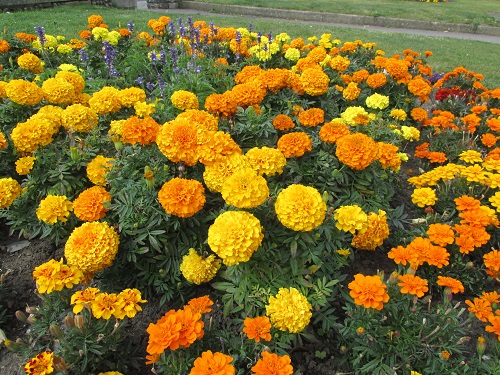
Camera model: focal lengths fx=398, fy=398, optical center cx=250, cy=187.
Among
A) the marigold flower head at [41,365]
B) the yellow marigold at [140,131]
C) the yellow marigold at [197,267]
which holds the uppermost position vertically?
the yellow marigold at [140,131]

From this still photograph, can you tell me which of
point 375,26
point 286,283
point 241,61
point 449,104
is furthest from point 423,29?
point 286,283

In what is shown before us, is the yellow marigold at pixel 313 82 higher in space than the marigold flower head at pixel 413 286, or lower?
higher

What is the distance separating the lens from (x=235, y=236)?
195 cm

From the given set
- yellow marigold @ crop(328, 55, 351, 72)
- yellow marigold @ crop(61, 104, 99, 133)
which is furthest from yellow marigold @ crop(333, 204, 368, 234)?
yellow marigold @ crop(328, 55, 351, 72)

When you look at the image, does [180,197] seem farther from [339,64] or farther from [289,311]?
[339,64]

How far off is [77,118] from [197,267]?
151 cm

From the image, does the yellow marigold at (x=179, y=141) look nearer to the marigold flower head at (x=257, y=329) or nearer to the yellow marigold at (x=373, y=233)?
the marigold flower head at (x=257, y=329)

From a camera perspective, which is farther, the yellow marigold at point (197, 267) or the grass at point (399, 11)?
the grass at point (399, 11)

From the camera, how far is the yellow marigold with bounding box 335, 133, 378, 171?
2.51m

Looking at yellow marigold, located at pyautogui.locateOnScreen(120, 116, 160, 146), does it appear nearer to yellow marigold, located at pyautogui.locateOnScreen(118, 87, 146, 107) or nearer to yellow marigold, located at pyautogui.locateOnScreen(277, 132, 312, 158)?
yellow marigold, located at pyautogui.locateOnScreen(118, 87, 146, 107)

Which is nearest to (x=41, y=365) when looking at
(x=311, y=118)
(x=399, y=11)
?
(x=311, y=118)

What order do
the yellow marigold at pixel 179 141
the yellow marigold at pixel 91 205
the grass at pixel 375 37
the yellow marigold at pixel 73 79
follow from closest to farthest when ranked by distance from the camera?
the yellow marigold at pixel 179 141, the yellow marigold at pixel 91 205, the yellow marigold at pixel 73 79, the grass at pixel 375 37

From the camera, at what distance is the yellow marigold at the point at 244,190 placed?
204 cm

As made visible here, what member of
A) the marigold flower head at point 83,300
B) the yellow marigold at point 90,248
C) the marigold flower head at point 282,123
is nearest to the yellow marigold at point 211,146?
the yellow marigold at point 90,248
